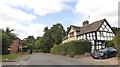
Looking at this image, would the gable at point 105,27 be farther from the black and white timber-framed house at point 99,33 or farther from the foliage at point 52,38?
the foliage at point 52,38

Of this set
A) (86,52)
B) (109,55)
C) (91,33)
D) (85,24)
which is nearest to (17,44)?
(85,24)

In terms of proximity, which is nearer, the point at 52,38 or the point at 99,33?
the point at 99,33

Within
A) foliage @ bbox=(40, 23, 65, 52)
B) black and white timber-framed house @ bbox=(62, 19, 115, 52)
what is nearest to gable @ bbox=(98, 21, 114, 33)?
black and white timber-framed house @ bbox=(62, 19, 115, 52)

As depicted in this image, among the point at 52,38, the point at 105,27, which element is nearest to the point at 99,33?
the point at 105,27

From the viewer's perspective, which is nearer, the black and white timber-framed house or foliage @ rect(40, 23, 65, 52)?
the black and white timber-framed house

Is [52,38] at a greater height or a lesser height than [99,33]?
greater

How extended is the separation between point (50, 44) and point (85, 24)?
5362 cm

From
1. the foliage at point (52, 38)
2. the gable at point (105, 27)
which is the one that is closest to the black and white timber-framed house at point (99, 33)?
the gable at point (105, 27)

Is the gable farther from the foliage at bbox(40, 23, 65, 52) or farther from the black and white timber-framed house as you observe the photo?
the foliage at bbox(40, 23, 65, 52)

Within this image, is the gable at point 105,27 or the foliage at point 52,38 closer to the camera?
the gable at point 105,27

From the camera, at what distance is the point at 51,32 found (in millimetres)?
125812

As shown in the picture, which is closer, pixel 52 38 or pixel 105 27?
pixel 105 27

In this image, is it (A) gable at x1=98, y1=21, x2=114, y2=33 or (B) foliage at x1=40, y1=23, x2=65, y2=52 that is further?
(B) foliage at x1=40, y1=23, x2=65, y2=52

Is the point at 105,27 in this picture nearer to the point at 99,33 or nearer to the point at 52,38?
the point at 99,33
